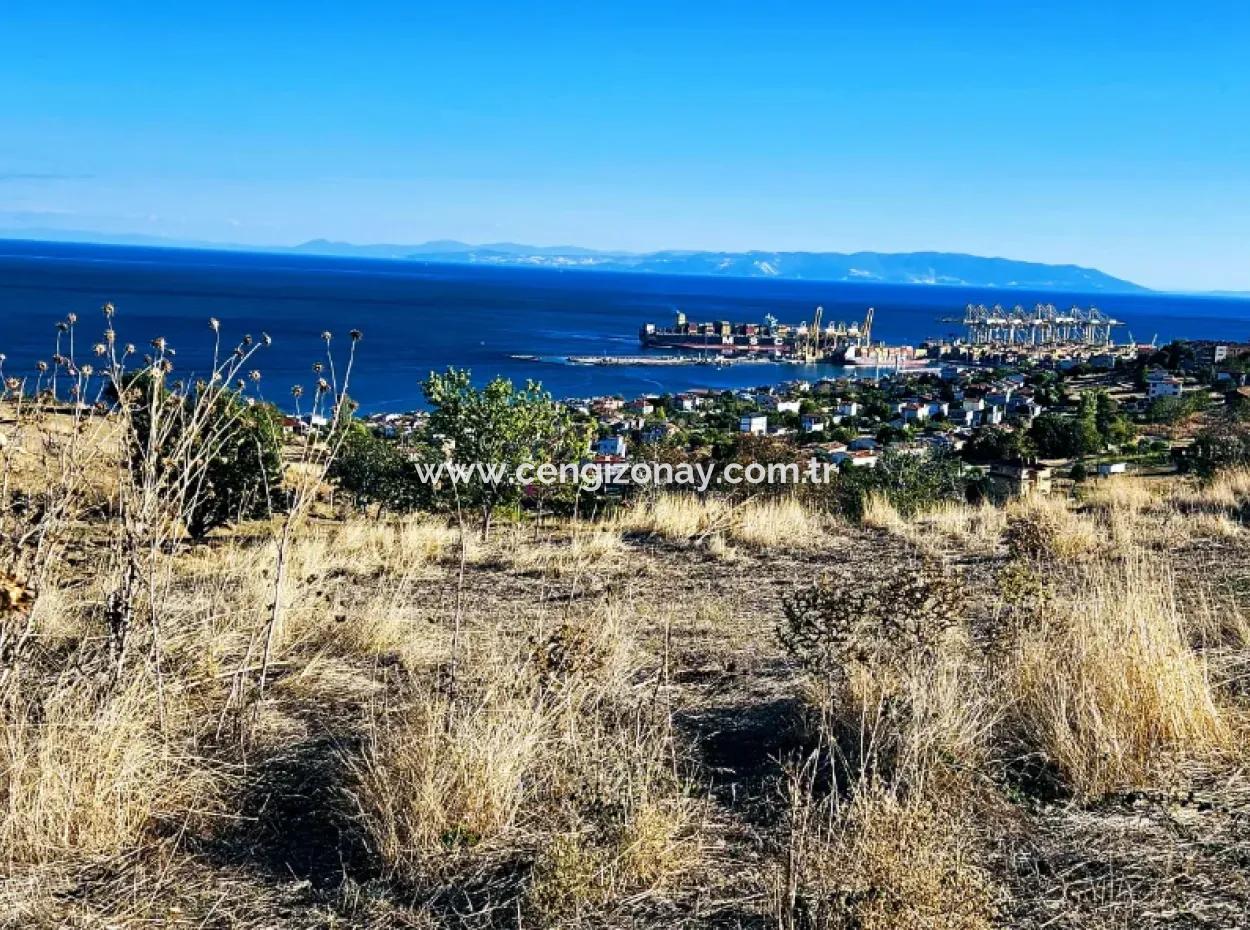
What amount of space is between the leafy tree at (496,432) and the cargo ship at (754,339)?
8444 centimetres

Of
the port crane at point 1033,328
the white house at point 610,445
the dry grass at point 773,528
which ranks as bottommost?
the white house at point 610,445

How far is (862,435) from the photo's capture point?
35719 mm

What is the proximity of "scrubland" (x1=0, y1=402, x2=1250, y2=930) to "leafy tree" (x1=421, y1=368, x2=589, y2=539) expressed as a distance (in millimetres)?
5668

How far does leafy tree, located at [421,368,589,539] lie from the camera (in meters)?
11.5

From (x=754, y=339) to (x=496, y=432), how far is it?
93589 mm

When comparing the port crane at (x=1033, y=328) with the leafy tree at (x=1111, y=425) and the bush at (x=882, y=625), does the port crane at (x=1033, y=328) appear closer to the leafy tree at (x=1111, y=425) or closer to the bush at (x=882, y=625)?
the leafy tree at (x=1111, y=425)

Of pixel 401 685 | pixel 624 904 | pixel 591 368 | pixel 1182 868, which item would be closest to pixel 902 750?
pixel 1182 868

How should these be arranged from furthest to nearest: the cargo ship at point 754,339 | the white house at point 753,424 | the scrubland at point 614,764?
the cargo ship at point 754,339, the white house at point 753,424, the scrubland at point 614,764

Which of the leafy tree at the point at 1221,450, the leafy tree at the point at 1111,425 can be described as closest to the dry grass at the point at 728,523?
the leafy tree at the point at 1221,450

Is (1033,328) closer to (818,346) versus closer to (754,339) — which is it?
(818,346)

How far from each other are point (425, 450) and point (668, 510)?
14.2ft

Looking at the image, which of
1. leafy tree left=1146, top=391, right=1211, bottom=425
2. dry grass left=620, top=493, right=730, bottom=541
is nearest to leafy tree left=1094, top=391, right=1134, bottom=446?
leafy tree left=1146, top=391, right=1211, bottom=425

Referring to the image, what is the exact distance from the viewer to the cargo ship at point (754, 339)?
97.6 m

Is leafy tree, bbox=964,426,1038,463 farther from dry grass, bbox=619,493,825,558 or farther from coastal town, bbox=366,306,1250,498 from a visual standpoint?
dry grass, bbox=619,493,825,558
